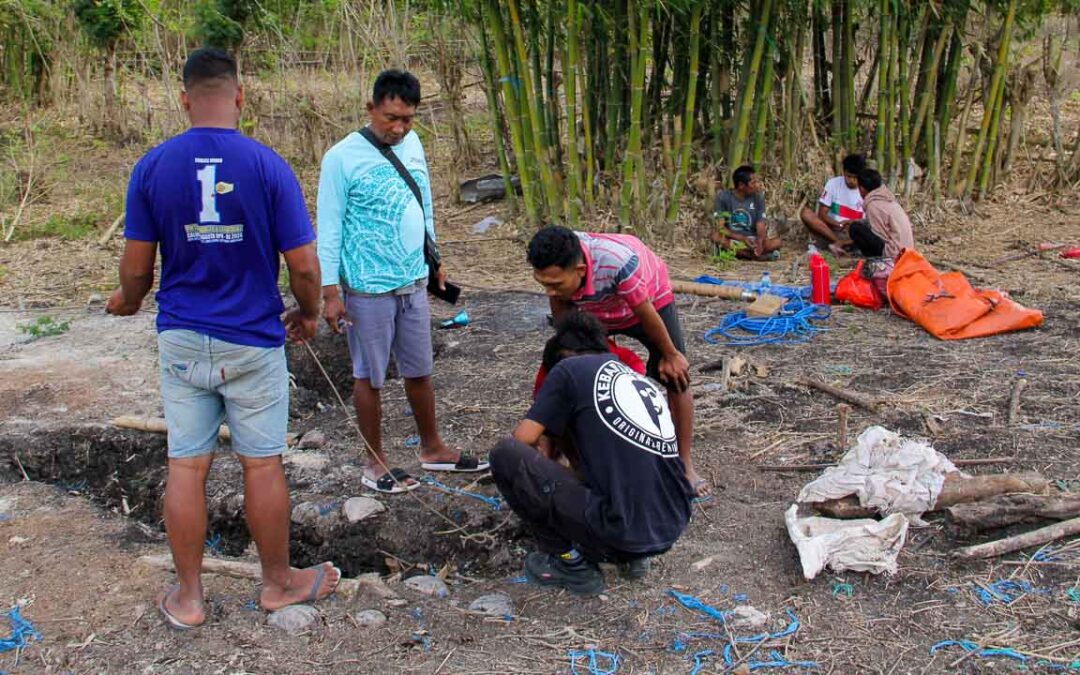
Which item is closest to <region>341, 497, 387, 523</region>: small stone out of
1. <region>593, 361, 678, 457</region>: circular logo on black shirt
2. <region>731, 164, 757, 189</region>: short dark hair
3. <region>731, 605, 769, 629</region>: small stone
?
<region>593, 361, 678, 457</region>: circular logo on black shirt

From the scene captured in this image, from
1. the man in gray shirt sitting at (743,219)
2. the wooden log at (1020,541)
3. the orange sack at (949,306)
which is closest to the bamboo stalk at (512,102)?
the man in gray shirt sitting at (743,219)

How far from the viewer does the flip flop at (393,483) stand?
3951 millimetres

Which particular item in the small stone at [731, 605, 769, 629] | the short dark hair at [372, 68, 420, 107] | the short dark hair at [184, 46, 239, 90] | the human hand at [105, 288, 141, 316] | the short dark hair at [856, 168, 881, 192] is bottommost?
the small stone at [731, 605, 769, 629]

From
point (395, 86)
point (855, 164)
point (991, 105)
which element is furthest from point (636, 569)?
point (991, 105)

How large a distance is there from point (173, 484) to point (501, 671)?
109 cm

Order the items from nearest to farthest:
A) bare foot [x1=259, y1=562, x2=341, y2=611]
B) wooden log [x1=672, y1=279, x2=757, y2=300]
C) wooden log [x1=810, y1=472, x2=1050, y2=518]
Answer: bare foot [x1=259, y1=562, x2=341, y2=611] < wooden log [x1=810, y1=472, x2=1050, y2=518] < wooden log [x1=672, y1=279, x2=757, y2=300]

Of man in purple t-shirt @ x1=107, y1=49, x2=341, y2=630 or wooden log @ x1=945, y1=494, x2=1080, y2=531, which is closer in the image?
man in purple t-shirt @ x1=107, y1=49, x2=341, y2=630

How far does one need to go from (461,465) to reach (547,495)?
3.70 ft

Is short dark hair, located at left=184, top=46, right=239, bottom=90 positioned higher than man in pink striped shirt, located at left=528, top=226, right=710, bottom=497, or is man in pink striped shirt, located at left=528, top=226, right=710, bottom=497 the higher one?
short dark hair, located at left=184, top=46, right=239, bottom=90

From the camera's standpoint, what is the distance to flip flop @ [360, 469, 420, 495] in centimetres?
395

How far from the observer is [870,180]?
700 centimetres

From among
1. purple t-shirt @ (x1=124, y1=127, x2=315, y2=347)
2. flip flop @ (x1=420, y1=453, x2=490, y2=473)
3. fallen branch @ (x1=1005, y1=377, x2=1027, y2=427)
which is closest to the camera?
purple t-shirt @ (x1=124, y1=127, x2=315, y2=347)

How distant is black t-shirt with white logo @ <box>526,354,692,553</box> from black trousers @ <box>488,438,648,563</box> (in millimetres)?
47

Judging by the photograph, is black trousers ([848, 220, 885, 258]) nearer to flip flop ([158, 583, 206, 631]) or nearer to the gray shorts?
the gray shorts
